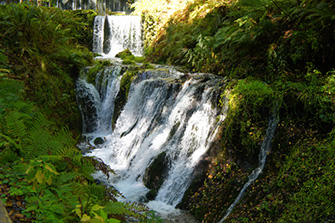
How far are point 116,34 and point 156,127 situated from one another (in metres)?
12.6

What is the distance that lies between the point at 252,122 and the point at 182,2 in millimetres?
13120

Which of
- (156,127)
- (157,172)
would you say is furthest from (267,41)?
(157,172)

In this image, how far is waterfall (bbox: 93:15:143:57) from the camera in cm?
1808

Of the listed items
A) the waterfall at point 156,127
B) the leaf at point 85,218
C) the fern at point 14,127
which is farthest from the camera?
the waterfall at point 156,127

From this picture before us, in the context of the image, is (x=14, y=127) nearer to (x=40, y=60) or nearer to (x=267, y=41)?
(x=40, y=60)

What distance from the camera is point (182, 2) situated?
1616 centimetres

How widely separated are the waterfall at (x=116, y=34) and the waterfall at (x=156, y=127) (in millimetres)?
7583

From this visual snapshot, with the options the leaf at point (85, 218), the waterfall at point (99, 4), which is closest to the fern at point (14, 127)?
the leaf at point (85, 218)

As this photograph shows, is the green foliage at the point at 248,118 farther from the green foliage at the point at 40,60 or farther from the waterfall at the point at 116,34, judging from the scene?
the waterfall at the point at 116,34

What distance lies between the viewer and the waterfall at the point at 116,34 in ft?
59.3

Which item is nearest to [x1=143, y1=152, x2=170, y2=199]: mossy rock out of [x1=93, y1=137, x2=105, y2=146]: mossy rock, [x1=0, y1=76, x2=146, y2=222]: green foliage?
[x1=0, y1=76, x2=146, y2=222]: green foliage

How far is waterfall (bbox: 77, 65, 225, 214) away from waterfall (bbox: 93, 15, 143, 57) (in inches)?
299

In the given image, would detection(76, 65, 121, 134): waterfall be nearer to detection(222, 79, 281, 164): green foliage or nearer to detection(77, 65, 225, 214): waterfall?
detection(77, 65, 225, 214): waterfall

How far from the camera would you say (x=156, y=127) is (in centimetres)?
795
